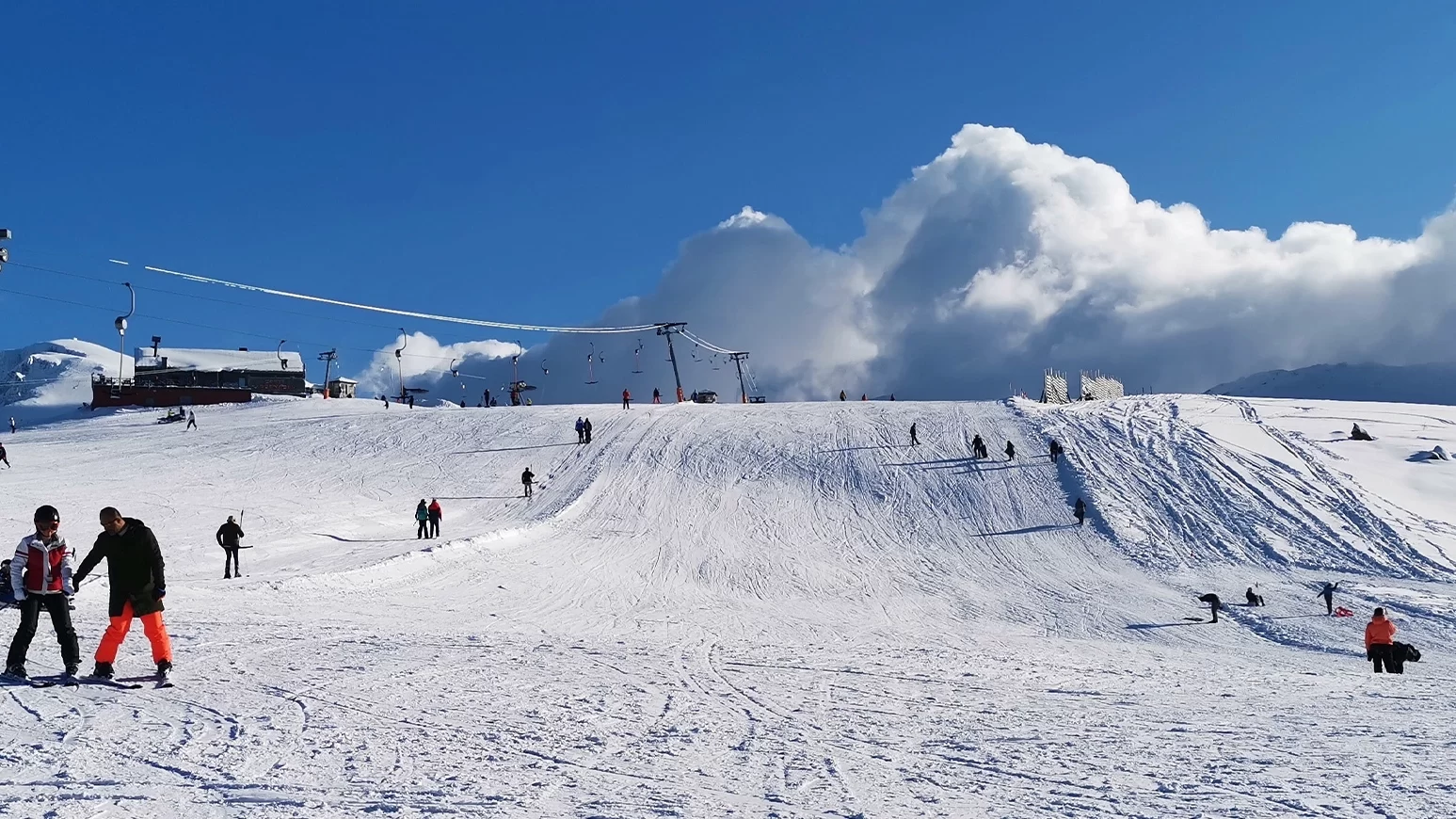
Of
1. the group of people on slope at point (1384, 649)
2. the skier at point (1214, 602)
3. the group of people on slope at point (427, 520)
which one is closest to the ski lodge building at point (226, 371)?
the group of people on slope at point (427, 520)

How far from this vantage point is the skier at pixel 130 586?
8.70 m

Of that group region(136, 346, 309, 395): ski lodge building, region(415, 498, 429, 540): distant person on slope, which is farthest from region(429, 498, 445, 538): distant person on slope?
region(136, 346, 309, 395): ski lodge building

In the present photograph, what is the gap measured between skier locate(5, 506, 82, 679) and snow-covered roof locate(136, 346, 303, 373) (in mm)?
100141

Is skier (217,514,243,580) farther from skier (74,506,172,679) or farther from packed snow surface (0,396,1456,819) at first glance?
skier (74,506,172,679)

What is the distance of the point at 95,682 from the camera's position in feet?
28.9

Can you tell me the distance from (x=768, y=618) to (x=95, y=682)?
40.9 ft

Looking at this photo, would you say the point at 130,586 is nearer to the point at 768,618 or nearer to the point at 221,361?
the point at 768,618

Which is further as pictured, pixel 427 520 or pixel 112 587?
pixel 427 520

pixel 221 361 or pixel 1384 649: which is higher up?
pixel 221 361

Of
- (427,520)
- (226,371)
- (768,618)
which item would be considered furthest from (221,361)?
(768,618)

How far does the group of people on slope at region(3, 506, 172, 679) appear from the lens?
8711mm

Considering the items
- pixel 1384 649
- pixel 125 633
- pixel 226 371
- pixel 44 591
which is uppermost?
pixel 226 371

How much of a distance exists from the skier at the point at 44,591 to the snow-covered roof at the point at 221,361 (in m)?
100

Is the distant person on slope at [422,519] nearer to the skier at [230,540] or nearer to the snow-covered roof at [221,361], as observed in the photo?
the skier at [230,540]
